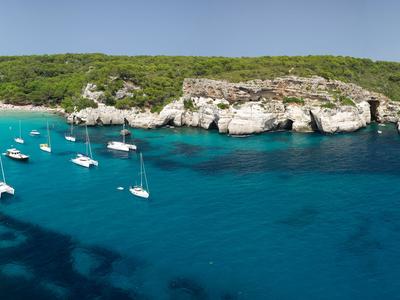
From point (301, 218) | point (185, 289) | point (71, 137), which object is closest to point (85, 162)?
point (71, 137)

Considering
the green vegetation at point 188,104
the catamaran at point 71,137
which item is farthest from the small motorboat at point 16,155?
the green vegetation at point 188,104

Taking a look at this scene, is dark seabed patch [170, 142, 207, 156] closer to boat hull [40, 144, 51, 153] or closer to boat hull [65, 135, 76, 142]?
boat hull [65, 135, 76, 142]

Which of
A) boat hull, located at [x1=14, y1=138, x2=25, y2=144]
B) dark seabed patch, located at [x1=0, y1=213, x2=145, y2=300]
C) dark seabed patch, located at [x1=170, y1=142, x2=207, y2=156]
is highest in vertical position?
boat hull, located at [x1=14, y1=138, x2=25, y2=144]

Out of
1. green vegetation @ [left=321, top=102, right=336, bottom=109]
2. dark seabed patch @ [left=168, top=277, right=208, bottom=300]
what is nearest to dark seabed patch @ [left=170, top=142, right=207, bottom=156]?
green vegetation @ [left=321, top=102, right=336, bottom=109]

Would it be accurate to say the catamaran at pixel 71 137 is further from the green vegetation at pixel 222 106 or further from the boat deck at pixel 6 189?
the boat deck at pixel 6 189

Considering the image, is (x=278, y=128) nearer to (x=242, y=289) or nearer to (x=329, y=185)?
(x=329, y=185)

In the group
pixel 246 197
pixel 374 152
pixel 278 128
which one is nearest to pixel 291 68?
pixel 278 128
